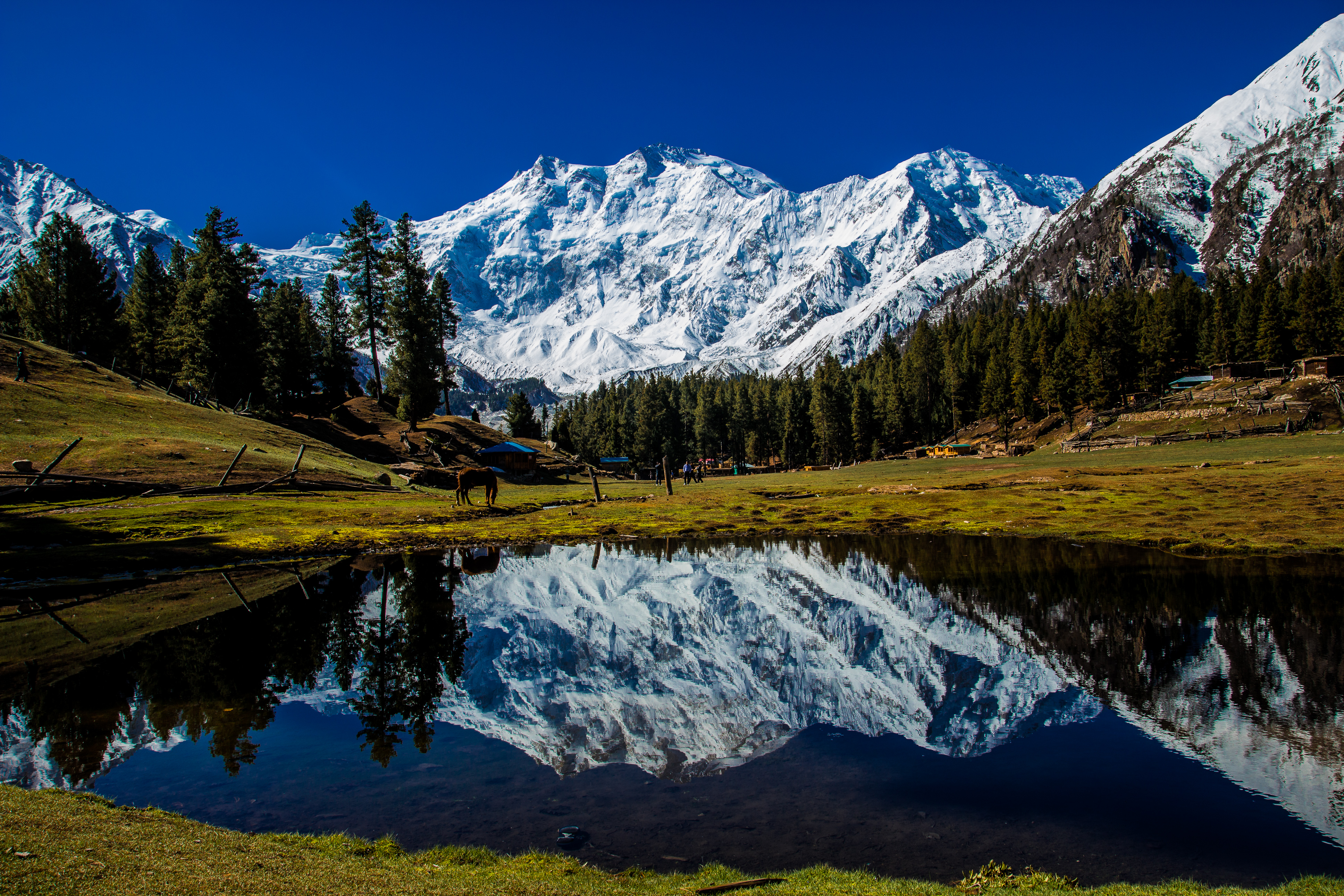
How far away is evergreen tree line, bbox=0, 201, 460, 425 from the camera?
202 ft

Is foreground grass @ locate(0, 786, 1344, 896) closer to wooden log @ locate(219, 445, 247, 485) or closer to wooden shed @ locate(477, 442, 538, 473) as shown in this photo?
wooden log @ locate(219, 445, 247, 485)

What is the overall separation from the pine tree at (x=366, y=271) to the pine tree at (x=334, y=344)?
3077 mm

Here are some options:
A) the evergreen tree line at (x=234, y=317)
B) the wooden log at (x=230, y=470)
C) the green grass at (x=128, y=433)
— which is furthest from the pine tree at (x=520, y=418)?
the wooden log at (x=230, y=470)

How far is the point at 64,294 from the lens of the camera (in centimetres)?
7338

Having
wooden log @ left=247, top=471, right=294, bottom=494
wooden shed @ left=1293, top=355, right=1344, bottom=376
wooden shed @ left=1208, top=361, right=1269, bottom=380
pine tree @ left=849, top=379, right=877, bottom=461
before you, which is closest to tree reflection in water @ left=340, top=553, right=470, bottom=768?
wooden log @ left=247, top=471, right=294, bottom=494

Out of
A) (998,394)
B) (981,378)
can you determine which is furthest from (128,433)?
(981,378)

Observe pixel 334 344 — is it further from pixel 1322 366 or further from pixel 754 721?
pixel 1322 366

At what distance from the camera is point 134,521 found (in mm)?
28656

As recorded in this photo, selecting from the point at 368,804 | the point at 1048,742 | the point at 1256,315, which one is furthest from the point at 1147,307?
the point at 368,804

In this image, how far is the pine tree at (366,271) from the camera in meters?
76.3

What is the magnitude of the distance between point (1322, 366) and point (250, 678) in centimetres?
11549

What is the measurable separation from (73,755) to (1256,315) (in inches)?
5421

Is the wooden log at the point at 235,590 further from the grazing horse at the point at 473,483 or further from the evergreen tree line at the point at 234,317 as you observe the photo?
the evergreen tree line at the point at 234,317

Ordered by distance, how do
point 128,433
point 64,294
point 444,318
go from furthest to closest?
point 444,318 < point 64,294 < point 128,433
